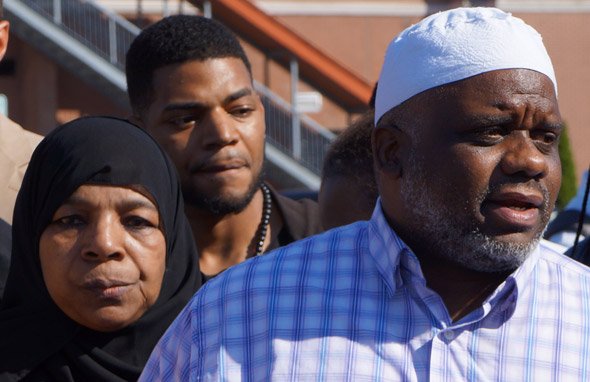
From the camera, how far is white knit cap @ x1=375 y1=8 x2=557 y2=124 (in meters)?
2.57

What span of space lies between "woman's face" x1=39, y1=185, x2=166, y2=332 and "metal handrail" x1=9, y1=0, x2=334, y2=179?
13952mm

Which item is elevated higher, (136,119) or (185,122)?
(185,122)

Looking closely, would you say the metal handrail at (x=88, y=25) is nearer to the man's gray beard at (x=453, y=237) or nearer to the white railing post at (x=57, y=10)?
the white railing post at (x=57, y=10)

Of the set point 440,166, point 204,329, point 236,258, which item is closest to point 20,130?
point 236,258

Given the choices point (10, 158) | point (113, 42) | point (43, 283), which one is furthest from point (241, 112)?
point (113, 42)

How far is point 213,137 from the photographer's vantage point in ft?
13.3

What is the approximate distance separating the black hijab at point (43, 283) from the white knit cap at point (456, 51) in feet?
2.66

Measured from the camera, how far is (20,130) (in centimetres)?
407

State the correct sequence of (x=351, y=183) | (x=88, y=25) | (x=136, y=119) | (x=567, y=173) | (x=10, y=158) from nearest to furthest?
(x=10, y=158), (x=351, y=183), (x=136, y=119), (x=567, y=173), (x=88, y=25)

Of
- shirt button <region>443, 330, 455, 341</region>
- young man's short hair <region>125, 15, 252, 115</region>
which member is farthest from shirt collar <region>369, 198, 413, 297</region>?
young man's short hair <region>125, 15, 252, 115</region>

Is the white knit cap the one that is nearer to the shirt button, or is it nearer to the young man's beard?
the shirt button

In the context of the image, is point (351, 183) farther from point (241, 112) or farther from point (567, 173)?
point (567, 173)

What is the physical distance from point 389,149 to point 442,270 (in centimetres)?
28

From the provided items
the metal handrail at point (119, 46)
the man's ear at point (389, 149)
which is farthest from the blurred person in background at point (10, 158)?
the metal handrail at point (119, 46)
